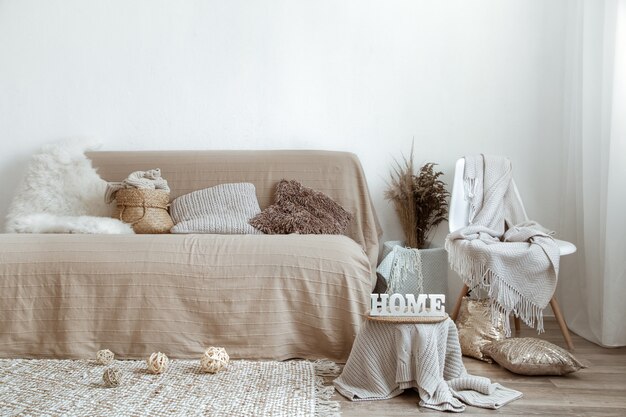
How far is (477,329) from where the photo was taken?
287cm

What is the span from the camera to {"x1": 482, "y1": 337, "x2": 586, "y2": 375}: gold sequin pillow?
244 centimetres

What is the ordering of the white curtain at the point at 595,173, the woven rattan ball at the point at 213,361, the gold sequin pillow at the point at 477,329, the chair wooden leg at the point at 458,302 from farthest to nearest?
the chair wooden leg at the point at 458,302, the white curtain at the point at 595,173, the gold sequin pillow at the point at 477,329, the woven rattan ball at the point at 213,361

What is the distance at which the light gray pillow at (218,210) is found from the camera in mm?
3195

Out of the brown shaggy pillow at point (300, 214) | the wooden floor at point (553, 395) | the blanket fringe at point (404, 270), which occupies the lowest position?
the wooden floor at point (553, 395)

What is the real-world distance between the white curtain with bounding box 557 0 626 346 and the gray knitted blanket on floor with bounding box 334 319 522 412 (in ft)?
3.43

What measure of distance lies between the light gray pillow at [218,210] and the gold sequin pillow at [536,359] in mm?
1325

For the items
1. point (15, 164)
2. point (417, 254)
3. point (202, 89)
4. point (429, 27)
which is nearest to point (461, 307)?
point (417, 254)

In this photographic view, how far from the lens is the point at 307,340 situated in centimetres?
268

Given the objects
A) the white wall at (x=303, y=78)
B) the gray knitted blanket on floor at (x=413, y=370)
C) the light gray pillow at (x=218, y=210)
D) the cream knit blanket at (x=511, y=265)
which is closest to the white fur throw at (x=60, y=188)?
A: the white wall at (x=303, y=78)

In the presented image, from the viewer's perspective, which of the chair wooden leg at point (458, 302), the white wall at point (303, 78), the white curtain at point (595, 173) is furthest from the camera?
the white wall at point (303, 78)

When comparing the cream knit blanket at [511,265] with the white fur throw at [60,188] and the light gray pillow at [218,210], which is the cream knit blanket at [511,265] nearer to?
the light gray pillow at [218,210]

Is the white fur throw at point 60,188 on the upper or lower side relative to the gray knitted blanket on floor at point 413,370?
upper

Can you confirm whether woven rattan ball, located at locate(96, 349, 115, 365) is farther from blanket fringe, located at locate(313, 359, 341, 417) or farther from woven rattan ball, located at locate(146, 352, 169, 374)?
blanket fringe, located at locate(313, 359, 341, 417)

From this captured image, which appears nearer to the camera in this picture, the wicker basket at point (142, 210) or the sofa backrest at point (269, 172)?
the wicker basket at point (142, 210)
